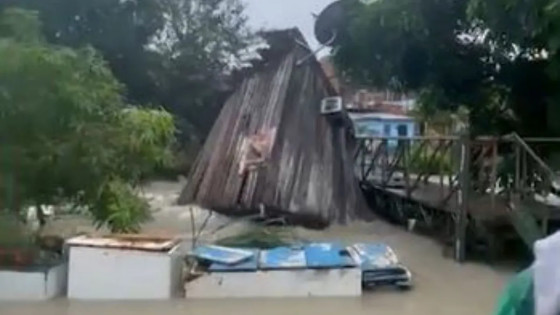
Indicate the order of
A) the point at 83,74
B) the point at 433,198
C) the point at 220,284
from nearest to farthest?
the point at 220,284 < the point at 83,74 < the point at 433,198

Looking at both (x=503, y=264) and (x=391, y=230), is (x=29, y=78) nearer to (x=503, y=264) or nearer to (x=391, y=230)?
(x=503, y=264)

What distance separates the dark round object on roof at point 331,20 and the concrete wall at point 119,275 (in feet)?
16.3

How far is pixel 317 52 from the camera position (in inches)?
500

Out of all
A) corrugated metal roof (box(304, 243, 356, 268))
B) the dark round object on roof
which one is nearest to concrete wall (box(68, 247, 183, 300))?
corrugated metal roof (box(304, 243, 356, 268))

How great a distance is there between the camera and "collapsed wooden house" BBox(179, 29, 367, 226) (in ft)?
40.3

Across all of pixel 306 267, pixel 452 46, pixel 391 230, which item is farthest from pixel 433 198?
pixel 306 267

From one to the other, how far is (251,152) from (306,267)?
5.43 m

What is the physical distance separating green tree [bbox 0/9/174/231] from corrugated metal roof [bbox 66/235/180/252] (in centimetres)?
39

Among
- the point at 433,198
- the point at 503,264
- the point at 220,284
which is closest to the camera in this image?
the point at 220,284

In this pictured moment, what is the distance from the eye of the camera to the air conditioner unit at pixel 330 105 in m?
13.2

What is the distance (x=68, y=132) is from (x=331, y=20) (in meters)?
4.60

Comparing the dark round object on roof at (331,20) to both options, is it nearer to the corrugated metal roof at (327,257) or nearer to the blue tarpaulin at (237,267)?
the corrugated metal roof at (327,257)

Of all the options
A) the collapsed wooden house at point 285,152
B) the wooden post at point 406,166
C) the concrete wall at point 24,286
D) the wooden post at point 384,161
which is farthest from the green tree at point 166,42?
the concrete wall at point 24,286

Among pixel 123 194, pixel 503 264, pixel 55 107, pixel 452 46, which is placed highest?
pixel 452 46
